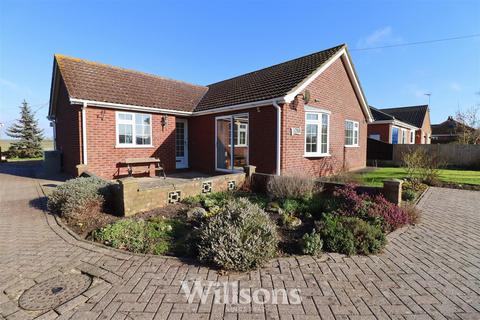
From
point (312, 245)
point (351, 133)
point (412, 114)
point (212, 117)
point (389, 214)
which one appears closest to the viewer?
point (312, 245)

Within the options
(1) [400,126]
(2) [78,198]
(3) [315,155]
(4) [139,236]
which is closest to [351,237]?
(4) [139,236]

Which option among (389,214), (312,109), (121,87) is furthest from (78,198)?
(312,109)

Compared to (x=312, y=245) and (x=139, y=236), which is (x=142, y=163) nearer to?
(x=139, y=236)

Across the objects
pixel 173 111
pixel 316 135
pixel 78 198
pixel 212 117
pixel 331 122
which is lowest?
pixel 78 198

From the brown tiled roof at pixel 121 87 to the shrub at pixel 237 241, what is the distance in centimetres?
844

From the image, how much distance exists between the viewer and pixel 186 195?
718cm

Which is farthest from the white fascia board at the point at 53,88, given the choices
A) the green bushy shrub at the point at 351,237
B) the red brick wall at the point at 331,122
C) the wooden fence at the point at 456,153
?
the wooden fence at the point at 456,153

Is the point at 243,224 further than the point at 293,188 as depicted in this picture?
No

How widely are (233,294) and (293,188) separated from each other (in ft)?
14.4

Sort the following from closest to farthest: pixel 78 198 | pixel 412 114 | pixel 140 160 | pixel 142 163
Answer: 1. pixel 78 198
2. pixel 140 160
3. pixel 142 163
4. pixel 412 114

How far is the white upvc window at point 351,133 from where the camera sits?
13711 millimetres

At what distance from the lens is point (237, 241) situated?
3.75 metres

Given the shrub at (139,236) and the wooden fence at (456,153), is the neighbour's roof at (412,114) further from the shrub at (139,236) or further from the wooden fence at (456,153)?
the shrub at (139,236)

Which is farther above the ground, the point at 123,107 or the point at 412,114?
the point at 412,114
